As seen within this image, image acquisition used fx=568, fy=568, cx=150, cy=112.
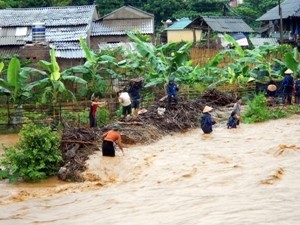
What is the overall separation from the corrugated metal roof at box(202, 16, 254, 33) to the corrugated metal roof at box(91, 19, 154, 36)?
347 centimetres

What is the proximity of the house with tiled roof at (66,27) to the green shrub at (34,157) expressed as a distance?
1473 cm

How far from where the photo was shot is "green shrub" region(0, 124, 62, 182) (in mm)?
11703

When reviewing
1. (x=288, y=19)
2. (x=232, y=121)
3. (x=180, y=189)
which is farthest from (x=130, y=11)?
(x=180, y=189)

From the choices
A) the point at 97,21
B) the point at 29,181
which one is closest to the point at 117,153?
the point at 29,181

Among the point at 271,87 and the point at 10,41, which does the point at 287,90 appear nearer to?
the point at 271,87

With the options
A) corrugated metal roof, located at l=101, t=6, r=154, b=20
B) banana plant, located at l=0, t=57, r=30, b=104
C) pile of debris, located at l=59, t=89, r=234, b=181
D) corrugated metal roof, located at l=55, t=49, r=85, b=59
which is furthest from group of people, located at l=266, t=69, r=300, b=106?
corrugated metal roof, located at l=101, t=6, r=154, b=20

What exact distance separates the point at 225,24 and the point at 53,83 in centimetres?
1730

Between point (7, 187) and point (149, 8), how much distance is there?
99.6ft

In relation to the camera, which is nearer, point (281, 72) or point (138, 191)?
point (138, 191)

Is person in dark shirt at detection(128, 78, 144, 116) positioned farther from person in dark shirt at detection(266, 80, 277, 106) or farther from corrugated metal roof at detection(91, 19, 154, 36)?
corrugated metal roof at detection(91, 19, 154, 36)

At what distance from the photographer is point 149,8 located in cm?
4028

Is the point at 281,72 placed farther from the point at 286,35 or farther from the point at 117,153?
the point at 286,35

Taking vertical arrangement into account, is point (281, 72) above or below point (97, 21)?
below

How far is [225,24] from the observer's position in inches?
1313
